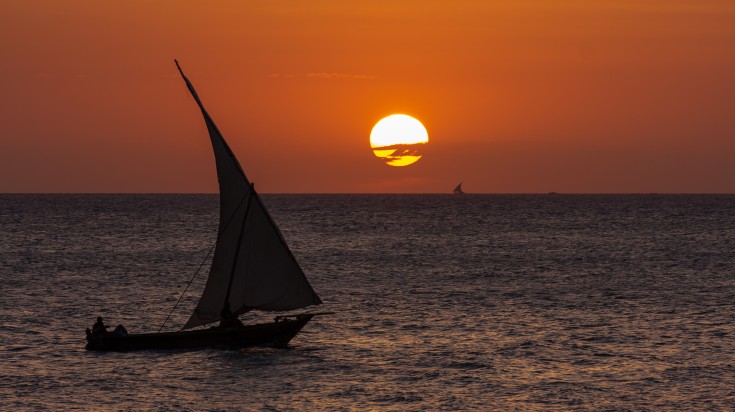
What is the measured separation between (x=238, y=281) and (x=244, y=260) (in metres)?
0.92

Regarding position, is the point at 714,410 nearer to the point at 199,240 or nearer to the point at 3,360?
the point at 3,360

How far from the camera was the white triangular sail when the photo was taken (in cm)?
4303

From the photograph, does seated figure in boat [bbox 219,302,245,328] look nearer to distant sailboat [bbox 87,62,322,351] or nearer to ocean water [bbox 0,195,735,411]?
distant sailboat [bbox 87,62,322,351]

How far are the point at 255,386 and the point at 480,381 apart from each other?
828cm

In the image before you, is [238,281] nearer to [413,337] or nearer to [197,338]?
[197,338]

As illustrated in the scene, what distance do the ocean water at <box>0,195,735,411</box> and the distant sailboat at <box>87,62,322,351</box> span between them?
873mm

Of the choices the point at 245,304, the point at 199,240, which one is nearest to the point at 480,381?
the point at 245,304

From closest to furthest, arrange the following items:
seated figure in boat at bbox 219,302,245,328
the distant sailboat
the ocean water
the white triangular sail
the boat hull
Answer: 1. the ocean water
2. the white triangular sail
3. the distant sailboat
4. the boat hull
5. seated figure in boat at bbox 219,302,245,328

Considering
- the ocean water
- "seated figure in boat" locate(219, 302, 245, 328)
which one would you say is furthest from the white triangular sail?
the ocean water

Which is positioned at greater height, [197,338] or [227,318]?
[227,318]

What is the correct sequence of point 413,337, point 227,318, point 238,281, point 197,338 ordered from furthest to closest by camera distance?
point 413,337
point 227,318
point 197,338
point 238,281

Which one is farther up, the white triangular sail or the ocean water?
the white triangular sail

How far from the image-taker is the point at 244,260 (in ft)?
144

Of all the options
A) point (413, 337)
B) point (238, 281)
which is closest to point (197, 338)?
point (238, 281)
